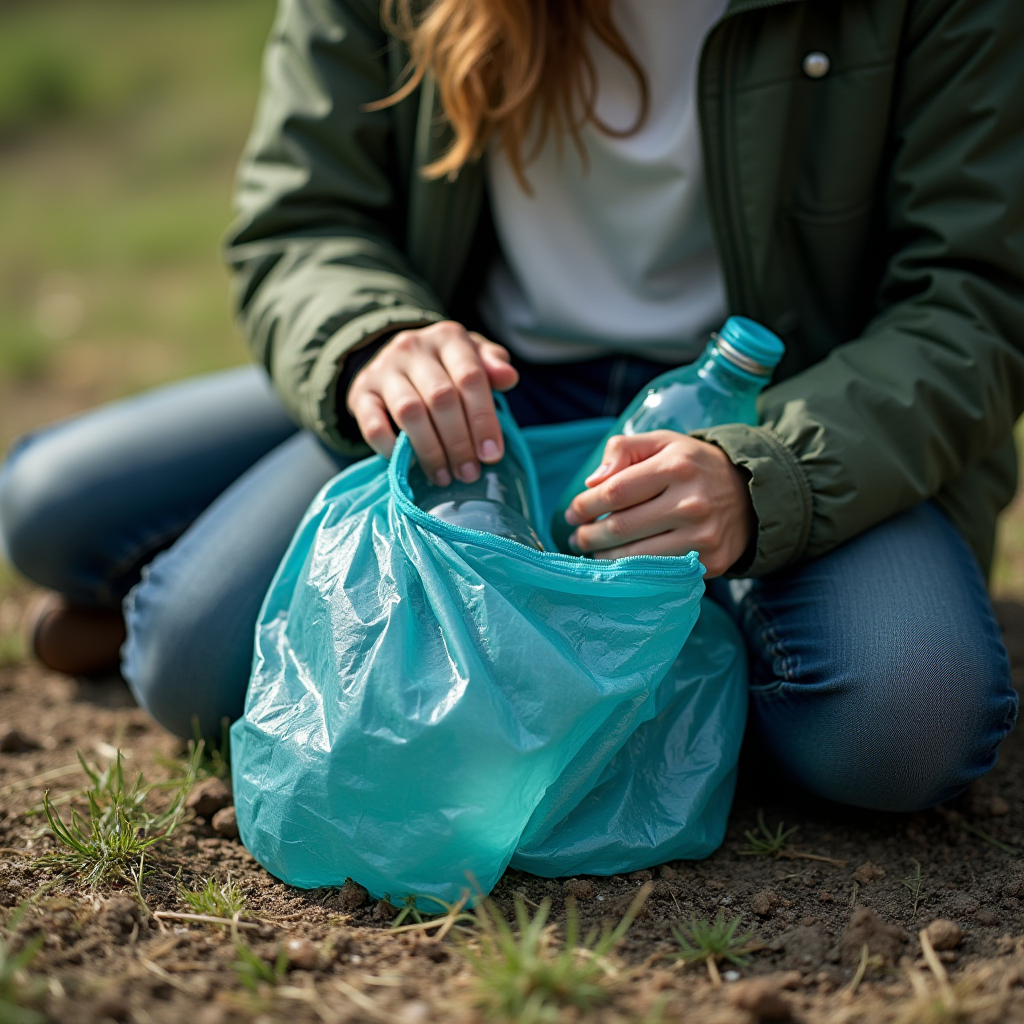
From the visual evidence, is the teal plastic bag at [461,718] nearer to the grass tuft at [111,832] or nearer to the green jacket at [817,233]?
the grass tuft at [111,832]

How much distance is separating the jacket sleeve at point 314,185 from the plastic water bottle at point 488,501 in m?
0.31

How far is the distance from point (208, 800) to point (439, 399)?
25.9 inches

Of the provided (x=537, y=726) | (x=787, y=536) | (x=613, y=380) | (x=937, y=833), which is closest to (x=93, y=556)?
(x=613, y=380)

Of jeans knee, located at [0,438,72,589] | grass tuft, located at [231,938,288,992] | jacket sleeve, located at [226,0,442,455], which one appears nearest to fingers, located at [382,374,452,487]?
jacket sleeve, located at [226,0,442,455]

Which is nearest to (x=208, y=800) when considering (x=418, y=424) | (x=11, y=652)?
(x=418, y=424)

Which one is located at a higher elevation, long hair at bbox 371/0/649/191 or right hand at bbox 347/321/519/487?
long hair at bbox 371/0/649/191

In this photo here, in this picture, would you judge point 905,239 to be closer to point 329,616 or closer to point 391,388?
point 391,388

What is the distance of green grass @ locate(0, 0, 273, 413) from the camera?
4.19 meters

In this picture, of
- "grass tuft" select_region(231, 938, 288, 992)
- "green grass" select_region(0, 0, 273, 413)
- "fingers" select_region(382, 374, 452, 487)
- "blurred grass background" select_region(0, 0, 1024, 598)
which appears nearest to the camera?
"grass tuft" select_region(231, 938, 288, 992)

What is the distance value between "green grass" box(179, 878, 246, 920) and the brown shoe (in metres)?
0.89

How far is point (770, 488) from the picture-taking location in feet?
4.38

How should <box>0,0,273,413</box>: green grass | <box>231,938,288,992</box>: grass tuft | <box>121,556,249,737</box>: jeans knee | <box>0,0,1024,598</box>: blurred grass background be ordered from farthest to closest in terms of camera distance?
<box>0,0,273,413</box>: green grass, <box>0,0,1024,598</box>: blurred grass background, <box>121,556,249,737</box>: jeans knee, <box>231,938,288,992</box>: grass tuft

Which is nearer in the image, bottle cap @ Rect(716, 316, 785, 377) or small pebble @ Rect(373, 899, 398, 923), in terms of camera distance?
small pebble @ Rect(373, 899, 398, 923)

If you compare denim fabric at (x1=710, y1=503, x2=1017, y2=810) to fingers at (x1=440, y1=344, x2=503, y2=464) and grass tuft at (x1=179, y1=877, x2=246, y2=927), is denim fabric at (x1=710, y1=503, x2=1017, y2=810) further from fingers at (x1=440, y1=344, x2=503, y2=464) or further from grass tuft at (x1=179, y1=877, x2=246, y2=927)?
grass tuft at (x1=179, y1=877, x2=246, y2=927)
